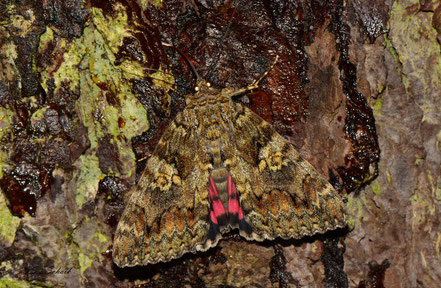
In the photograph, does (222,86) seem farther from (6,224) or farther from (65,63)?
(6,224)

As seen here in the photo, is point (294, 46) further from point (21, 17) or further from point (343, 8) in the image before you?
point (21, 17)

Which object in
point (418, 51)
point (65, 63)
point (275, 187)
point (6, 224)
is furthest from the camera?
point (275, 187)

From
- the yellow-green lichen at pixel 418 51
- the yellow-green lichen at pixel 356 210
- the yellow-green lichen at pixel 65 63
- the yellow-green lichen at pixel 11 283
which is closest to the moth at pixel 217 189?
the yellow-green lichen at pixel 356 210

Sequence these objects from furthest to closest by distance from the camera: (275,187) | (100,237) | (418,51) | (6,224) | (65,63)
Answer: (275,187) → (418,51) → (100,237) → (65,63) → (6,224)

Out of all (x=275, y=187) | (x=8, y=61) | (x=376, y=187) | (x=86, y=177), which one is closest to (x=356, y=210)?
(x=376, y=187)

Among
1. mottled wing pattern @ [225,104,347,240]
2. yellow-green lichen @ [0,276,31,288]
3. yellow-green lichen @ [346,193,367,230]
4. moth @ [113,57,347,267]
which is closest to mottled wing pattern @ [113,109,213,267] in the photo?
moth @ [113,57,347,267]

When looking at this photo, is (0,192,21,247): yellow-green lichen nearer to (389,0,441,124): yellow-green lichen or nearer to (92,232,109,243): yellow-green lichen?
(92,232,109,243): yellow-green lichen

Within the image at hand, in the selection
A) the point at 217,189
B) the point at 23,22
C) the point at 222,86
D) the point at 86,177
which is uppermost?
the point at 222,86

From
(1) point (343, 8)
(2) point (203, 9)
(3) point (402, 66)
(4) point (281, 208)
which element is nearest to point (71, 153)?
(2) point (203, 9)
